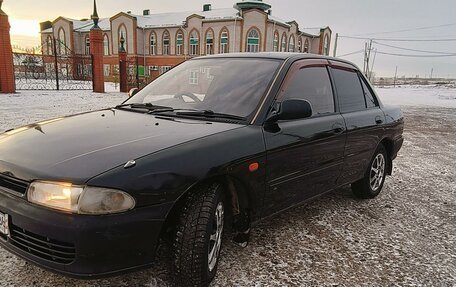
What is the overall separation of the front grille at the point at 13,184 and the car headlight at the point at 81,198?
0.13 m

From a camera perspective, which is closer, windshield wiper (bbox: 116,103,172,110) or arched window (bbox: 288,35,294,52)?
windshield wiper (bbox: 116,103,172,110)

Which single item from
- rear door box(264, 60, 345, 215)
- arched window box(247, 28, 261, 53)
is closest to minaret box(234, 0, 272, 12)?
arched window box(247, 28, 261, 53)

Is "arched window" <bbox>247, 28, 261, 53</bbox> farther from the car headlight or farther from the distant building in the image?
the car headlight

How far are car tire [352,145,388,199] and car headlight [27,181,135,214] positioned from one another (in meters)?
3.30

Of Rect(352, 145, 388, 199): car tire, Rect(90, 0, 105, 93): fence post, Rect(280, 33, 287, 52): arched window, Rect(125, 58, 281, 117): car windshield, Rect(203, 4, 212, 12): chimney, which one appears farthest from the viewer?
Rect(203, 4, 212, 12): chimney

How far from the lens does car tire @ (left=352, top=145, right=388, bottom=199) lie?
440 centimetres

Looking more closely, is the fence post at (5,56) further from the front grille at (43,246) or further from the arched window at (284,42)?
the arched window at (284,42)

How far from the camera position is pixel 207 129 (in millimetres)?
2566

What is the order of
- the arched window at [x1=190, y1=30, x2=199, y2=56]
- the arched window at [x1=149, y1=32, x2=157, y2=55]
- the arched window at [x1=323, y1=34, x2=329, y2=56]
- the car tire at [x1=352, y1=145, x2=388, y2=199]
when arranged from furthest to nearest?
the arched window at [x1=323, y1=34, x2=329, y2=56] < the arched window at [x1=149, y1=32, x2=157, y2=55] < the arched window at [x1=190, y1=30, x2=199, y2=56] < the car tire at [x1=352, y1=145, x2=388, y2=199]

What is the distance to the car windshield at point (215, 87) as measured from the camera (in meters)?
2.98

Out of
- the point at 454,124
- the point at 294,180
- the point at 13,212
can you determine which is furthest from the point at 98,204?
the point at 454,124

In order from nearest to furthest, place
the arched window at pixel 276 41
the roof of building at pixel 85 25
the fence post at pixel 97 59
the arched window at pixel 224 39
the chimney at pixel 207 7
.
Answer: the fence post at pixel 97 59 → the arched window at pixel 224 39 → the arched window at pixel 276 41 → the chimney at pixel 207 7 → the roof of building at pixel 85 25

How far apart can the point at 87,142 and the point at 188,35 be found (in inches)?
1791

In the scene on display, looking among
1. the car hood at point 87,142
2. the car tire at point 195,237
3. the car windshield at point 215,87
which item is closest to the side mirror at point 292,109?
the car windshield at point 215,87
